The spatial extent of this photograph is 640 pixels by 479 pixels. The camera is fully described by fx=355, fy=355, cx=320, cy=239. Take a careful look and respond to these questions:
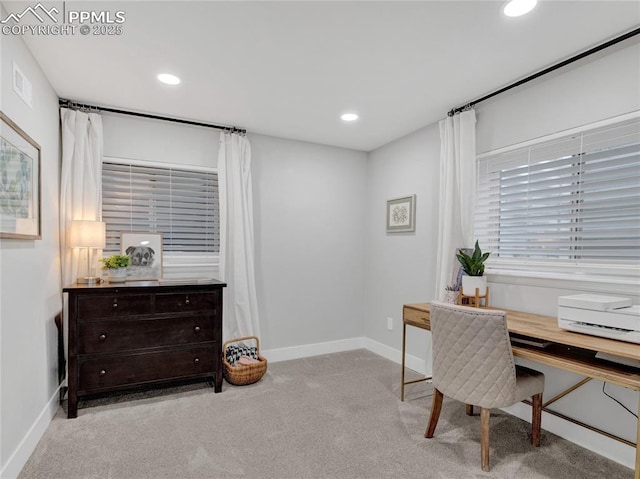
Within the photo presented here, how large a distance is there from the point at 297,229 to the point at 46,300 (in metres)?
2.32

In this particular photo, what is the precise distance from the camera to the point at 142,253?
325 centimetres

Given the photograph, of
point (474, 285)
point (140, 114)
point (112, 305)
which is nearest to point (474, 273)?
point (474, 285)

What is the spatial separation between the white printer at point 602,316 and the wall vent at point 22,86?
3.25 meters

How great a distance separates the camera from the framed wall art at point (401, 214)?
365cm

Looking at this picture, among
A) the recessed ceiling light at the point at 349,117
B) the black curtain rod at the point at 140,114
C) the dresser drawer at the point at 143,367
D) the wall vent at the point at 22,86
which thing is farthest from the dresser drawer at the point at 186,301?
the recessed ceiling light at the point at 349,117

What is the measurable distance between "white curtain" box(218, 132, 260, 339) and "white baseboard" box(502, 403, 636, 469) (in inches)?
97.8

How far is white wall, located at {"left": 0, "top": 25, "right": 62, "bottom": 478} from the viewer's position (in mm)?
1796

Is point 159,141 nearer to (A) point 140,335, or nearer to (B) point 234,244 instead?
(B) point 234,244

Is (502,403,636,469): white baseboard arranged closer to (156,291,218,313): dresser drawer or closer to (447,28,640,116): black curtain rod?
(447,28,640,116): black curtain rod

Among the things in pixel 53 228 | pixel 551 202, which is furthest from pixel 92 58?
pixel 551 202

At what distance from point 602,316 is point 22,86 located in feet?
11.2

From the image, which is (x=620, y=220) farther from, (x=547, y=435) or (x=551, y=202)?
(x=547, y=435)

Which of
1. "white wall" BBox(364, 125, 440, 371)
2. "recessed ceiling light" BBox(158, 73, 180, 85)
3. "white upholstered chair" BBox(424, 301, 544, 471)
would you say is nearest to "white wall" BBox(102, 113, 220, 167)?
"recessed ceiling light" BBox(158, 73, 180, 85)

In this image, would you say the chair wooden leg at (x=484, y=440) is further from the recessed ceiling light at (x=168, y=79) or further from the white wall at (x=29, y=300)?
the recessed ceiling light at (x=168, y=79)
